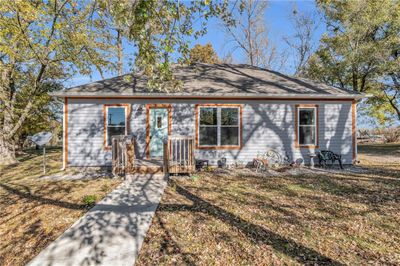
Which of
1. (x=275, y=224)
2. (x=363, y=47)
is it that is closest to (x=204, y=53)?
(x=363, y=47)

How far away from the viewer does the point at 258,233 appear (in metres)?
3.93

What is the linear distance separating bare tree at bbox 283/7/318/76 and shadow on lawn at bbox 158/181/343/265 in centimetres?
2165

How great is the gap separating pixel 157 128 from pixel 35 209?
535 centimetres

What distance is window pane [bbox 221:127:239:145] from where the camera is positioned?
32.9 ft

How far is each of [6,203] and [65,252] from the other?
11.6 feet

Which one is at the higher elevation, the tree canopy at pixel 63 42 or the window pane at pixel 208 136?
the tree canopy at pixel 63 42

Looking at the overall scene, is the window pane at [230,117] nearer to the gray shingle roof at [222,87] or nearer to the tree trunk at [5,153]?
the gray shingle roof at [222,87]

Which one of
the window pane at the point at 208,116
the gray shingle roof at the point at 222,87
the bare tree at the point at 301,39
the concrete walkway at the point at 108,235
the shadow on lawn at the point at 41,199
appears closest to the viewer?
the concrete walkway at the point at 108,235

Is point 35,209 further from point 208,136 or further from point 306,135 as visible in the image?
point 306,135

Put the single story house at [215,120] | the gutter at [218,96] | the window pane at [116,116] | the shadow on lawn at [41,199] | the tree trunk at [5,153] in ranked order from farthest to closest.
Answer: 1. the tree trunk at [5,153]
2. the window pane at [116,116]
3. the single story house at [215,120]
4. the gutter at [218,96]
5. the shadow on lawn at [41,199]

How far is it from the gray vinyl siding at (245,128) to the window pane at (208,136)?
0.35 meters

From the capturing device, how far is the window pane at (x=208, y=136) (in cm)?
1000

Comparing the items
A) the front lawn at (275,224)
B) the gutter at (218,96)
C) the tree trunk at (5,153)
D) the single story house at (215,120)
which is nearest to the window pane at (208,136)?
the single story house at (215,120)

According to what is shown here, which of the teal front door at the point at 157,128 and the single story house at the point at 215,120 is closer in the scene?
the single story house at the point at 215,120
